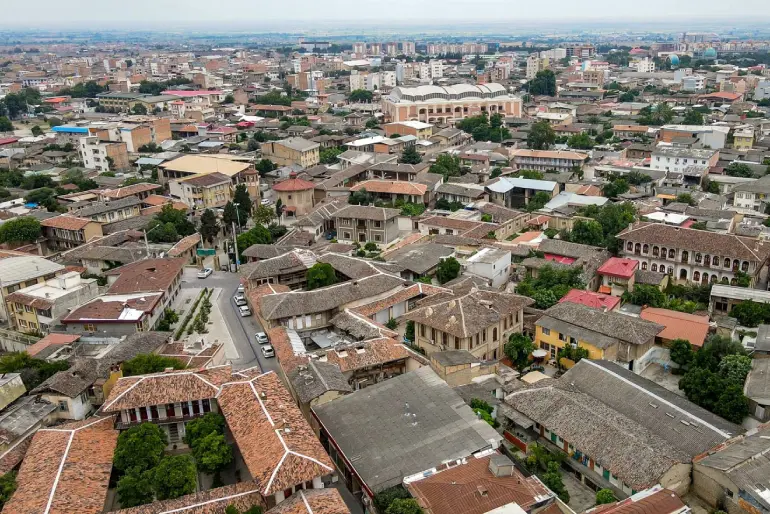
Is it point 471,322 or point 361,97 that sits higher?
point 471,322

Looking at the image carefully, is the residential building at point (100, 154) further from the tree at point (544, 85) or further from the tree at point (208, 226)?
the tree at point (544, 85)

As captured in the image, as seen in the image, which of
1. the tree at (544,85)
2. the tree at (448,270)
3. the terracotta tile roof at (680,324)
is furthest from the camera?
the tree at (544,85)

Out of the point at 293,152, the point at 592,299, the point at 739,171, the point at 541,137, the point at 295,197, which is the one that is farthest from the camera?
the point at 541,137

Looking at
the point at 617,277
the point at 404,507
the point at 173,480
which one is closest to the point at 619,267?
the point at 617,277

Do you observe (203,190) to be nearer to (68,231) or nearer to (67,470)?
Answer: (68,231)

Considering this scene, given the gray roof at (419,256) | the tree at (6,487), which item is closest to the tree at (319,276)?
the gray roof at (419,256)

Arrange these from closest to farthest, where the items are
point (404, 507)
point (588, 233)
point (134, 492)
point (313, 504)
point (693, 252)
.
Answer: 1. point (313, 504)
2. point (404, 507)
3. point (134, 492)
4. point (693, 252)
5. point (588, 233)
